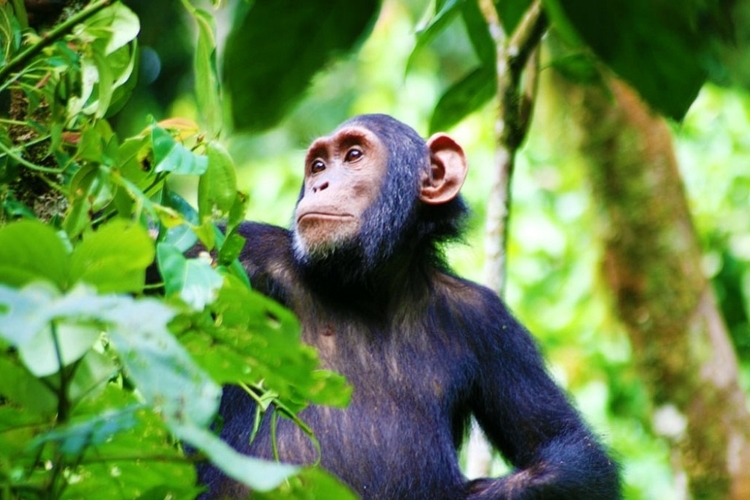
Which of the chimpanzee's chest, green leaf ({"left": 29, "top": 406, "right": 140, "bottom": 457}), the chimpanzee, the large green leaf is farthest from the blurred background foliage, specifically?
green leaf ({"left": 29, "top": 406, "right": 140, "bottom": 457})

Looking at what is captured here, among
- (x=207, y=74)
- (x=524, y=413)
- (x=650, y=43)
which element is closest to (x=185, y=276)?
(x=207, y=74)

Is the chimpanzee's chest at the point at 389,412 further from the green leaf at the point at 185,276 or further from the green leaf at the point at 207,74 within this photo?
the green leaf at the point at 185,276

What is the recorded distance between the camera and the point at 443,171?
11.2ft

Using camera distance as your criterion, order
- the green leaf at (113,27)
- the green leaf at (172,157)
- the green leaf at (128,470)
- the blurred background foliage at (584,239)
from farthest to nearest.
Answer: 1. the blurred background foliage at (584,239)
2. the green leaf at (113,27)
3. the green leaf at (172,157)
4. the green leaf at (128,470)

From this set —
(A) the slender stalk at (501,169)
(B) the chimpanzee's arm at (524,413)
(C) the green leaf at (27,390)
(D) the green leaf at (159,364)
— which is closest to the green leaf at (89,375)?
(C) the green leaf at (27,390)

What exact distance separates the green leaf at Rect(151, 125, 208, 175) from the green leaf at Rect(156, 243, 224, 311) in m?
0.23

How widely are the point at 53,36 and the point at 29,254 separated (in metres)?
0.60

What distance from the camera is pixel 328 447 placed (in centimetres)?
280

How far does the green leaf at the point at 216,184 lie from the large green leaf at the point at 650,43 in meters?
0.69

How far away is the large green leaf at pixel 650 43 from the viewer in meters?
0.93

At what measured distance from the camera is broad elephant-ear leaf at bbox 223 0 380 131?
1043 millimetres

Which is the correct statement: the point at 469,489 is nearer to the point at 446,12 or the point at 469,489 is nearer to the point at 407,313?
the point at 407,313

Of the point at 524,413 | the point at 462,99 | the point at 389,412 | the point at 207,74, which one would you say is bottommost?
the point at 524,413

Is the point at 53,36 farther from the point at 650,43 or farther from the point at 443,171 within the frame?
the point at 443,171
